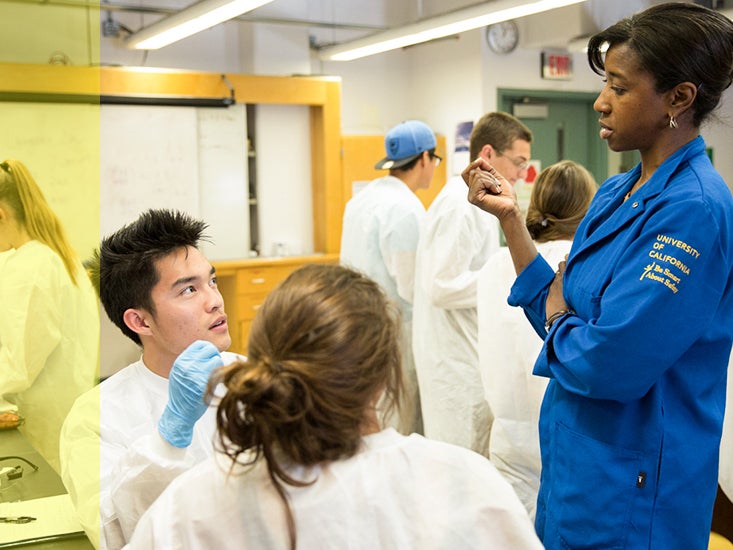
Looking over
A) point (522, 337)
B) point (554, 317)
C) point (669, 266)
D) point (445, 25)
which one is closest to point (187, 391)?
point (554, 317)

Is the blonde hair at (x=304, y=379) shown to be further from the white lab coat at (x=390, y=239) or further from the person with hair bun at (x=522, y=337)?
the white lab coat at (x=390, y=239)

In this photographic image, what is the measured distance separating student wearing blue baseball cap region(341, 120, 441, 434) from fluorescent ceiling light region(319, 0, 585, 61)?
50.5 inches

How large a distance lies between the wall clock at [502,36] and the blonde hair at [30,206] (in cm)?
602

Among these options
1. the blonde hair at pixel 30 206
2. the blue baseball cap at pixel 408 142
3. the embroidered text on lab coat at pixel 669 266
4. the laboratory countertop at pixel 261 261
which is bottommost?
the laboratory countertop at pixel 261 261

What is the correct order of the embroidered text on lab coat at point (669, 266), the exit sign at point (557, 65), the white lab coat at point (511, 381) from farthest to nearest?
the exit sign at point (557, 65), the white lab coat at point (511, 381), the embroidered text on lab coat at point (669, 266)

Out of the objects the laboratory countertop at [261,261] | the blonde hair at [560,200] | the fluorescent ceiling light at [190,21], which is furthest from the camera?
the laboratory countertop at [261,261]

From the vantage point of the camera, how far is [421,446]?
41.9 inches

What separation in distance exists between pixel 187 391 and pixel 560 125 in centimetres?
656

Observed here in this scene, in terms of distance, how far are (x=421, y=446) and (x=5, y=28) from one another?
2.53 feet

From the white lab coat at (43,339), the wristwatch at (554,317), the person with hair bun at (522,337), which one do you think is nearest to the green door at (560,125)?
the person with hair bun at (522,337)

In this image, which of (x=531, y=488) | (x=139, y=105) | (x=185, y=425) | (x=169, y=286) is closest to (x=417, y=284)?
(x=531, y=488)

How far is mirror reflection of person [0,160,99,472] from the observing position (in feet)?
3.78

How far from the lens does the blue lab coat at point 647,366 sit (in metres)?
1.32

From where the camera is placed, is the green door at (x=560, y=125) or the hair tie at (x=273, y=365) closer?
the hair tie at (x=273, y=365)
